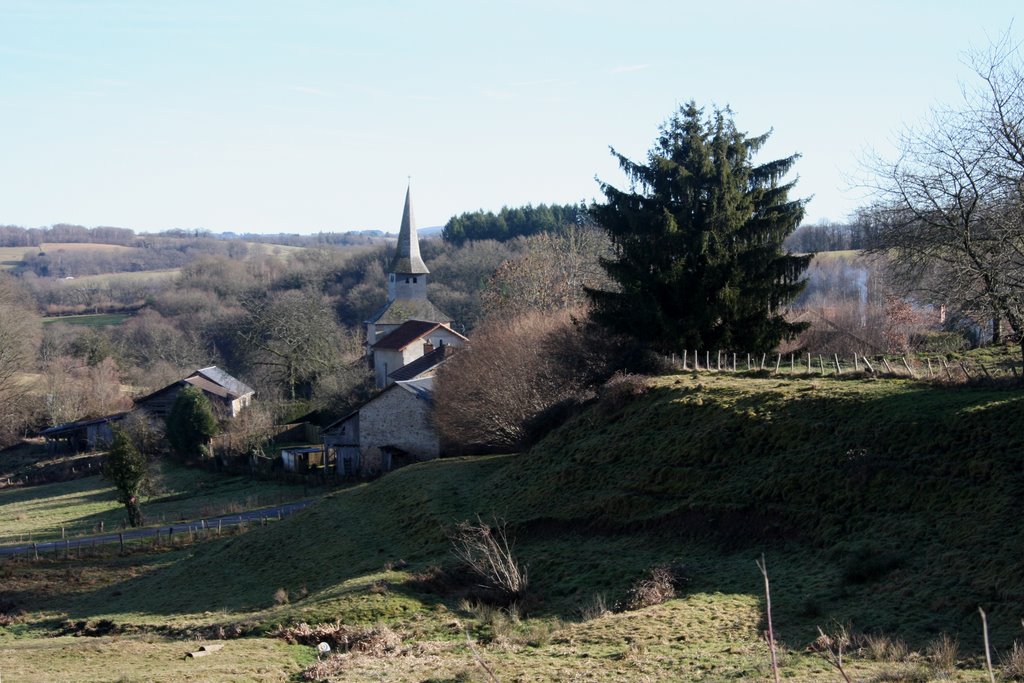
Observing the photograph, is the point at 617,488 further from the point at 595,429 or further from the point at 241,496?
the point at 241,496

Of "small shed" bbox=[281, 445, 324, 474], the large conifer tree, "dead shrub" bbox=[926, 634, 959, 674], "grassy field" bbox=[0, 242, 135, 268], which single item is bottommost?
"small shed" bbox=[281, 445, 324, 474]

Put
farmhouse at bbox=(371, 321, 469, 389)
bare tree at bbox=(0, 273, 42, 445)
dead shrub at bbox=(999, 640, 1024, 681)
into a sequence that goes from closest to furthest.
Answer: dead shrub at bbox=(999, 640, 1024, 681), farmhouse at bbox=(371, 321, 469, 389), bare tree at bbox=(0, 273, 42, 445)

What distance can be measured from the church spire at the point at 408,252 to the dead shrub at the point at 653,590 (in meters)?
54.5

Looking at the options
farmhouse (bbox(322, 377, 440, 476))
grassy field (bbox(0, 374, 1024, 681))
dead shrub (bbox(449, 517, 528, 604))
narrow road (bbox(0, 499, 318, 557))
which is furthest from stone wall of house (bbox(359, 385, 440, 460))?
dead shrub (bbox(449, 517, 528, 604))

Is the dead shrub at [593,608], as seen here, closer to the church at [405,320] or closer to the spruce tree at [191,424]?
the spruce tree at [191,424]

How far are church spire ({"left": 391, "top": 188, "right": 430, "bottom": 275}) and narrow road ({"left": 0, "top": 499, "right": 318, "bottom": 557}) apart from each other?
33694 millimetres

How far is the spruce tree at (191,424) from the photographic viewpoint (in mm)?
52219

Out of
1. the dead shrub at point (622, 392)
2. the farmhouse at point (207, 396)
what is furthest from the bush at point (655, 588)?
the farmhouse at point (207, 396)

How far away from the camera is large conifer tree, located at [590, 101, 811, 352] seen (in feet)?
96.7

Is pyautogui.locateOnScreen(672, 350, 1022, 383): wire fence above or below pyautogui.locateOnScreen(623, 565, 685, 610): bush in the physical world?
above

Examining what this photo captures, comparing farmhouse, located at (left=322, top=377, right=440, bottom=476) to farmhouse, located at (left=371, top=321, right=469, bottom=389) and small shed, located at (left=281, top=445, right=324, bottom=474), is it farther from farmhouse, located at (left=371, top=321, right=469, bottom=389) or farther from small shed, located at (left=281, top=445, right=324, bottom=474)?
farmhouse, located at (left=371, top=321, right=469, bottom=389)

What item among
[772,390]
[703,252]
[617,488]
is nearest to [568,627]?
[617,488]

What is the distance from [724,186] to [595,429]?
994 cm

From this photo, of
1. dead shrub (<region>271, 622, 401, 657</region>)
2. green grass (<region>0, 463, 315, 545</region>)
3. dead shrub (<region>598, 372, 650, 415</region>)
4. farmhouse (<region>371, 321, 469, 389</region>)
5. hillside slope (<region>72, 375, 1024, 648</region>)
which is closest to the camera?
hillside slope (<region>72, 375, 1024, 648</region>)
